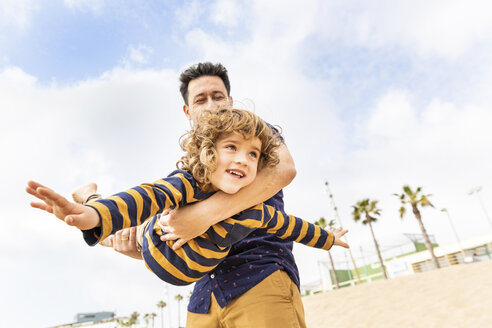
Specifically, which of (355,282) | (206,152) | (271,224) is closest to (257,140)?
(206,152)

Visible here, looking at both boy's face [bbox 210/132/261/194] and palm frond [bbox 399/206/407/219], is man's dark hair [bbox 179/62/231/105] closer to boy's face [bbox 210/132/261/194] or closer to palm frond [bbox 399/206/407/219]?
boy's face [bbox 210/132/261/194]

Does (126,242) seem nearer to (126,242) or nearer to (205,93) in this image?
(126,242)

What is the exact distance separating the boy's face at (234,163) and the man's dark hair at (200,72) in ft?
5.06

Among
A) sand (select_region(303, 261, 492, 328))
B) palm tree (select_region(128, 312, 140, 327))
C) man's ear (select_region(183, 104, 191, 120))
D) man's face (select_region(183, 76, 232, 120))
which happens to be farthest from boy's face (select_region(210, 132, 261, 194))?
palm tree (select_region(128, 312, 140, 327))

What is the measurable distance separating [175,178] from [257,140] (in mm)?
613

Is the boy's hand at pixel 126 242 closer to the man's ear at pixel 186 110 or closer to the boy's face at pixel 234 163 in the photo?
the boy's face at pixel 234 163

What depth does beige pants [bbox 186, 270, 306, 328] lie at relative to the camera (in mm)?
2291

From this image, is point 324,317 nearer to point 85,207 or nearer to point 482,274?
point 482,274

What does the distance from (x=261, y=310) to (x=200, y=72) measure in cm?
241

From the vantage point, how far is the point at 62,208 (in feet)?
5.05

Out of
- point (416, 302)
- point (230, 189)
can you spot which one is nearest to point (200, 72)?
point (230, 189)

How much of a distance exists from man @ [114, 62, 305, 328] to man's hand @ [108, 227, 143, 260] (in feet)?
2.14

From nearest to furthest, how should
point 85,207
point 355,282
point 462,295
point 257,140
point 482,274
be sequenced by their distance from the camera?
point 85,207 → point 257,140 → point 462,295 → point 482,274 → point 355,282

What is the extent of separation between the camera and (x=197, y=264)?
7.41ft
